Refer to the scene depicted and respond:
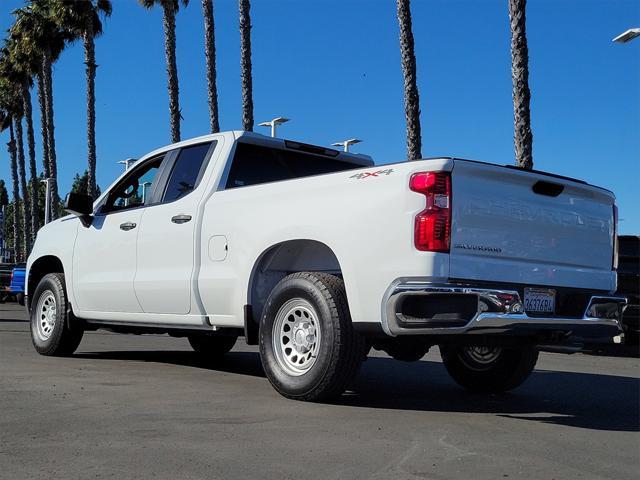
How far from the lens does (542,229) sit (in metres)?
5.38

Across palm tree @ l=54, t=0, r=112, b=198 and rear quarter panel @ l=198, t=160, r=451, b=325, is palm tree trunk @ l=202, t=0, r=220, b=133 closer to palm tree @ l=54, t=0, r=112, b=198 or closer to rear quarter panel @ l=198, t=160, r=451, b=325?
palm tree @ l=54, t=0, r=112, b=198

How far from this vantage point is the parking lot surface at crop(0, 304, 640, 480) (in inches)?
152

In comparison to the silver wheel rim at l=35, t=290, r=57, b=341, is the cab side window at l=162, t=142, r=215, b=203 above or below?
above

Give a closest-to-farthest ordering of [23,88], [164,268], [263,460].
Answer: [263,460]
[164,268]
[23,88]

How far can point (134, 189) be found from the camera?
25.9 feet

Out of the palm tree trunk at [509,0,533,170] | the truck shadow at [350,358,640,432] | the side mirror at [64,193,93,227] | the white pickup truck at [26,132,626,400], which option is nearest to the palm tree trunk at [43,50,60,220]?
the palm tree trunk at [509,0,533,170]

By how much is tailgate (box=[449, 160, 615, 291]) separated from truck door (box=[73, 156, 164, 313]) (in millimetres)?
3537

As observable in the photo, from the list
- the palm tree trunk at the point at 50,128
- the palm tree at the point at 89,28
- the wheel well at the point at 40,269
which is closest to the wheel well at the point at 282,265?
the wheel well at the point at 40,269

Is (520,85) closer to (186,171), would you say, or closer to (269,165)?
(269,165)

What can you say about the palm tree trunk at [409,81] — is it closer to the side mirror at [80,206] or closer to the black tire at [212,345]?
the black tire at [212,345]

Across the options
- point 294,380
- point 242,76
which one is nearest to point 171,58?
point 242,76

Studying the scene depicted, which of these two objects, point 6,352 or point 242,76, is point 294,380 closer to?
point 6,352

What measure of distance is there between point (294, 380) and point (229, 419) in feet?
2.51

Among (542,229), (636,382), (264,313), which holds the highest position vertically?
(542,229)
